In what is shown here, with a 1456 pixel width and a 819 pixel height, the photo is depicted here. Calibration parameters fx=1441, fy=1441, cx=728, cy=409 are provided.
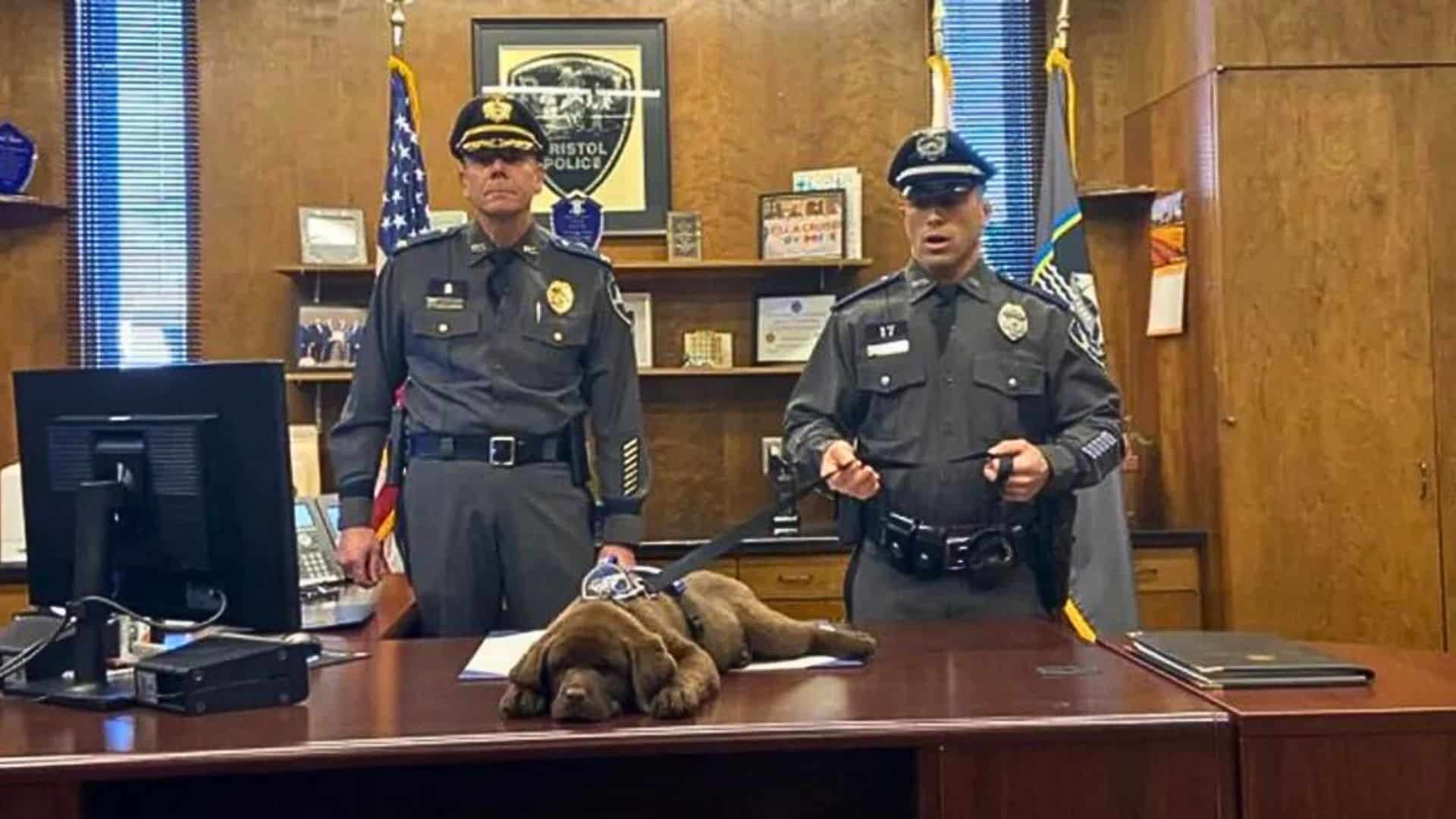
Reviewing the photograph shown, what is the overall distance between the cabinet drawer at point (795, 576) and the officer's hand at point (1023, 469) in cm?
171

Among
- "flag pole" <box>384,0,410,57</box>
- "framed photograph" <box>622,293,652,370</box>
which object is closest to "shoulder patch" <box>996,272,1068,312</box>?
"framed photograph" <box>622,293,652,370</box>

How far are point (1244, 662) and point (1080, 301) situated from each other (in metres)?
2.36

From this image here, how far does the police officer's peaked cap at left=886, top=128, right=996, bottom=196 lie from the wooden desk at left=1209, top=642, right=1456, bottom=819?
4.04 ft

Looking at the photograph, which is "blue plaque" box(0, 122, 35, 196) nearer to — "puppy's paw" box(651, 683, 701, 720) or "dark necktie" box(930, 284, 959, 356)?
"dark necktie" box(930, 284, 959, 356)

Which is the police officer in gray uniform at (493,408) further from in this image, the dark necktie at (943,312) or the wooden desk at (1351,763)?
the wooden desk at (1351,763)

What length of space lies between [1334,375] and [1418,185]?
58 cm

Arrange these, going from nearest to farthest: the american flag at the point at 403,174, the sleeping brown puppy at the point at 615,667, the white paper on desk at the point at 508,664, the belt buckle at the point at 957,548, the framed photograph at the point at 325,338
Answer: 1. the sleeping brown puppy at the point at 615,667
2. the white paper on desk at the point at 508,664
3. the belt buckle at the point at 957,548
4. the american flag at the point at 403,174
5. the framed photograph at the point at 325,338

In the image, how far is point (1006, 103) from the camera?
463cm

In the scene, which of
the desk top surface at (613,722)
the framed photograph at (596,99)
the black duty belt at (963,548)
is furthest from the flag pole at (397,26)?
the desk top surface at (613,722)

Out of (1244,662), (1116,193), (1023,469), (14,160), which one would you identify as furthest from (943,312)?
(14,160)

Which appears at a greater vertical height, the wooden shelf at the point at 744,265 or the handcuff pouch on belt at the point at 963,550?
the wooden shelf at the point at 744,265

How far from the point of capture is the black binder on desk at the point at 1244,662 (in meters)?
1.65

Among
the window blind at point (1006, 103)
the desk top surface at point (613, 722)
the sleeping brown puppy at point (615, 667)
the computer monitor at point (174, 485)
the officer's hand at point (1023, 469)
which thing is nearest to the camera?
the desk top surface at point (613, 722)

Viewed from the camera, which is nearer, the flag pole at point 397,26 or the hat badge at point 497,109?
the hat badge at point 497,109
